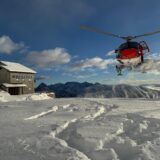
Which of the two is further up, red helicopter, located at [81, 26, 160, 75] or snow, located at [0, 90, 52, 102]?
red helicopter, located at [81, 26, 160, 75]

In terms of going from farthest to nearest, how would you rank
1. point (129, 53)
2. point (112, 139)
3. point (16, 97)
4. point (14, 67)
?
point (14, 67), point (16, 97), point (129, 53), point (112, 139)

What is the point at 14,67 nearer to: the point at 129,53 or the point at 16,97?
the point at 16,97

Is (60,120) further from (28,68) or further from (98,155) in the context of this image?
(28,68)

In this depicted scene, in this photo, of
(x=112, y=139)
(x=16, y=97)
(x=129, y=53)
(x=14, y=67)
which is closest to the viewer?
(x=112, y=139)

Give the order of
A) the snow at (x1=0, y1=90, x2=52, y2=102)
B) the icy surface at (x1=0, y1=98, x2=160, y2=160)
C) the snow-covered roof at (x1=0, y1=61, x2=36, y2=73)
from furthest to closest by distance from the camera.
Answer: the snow-covered roof at (x1=0, y1=61, x2=36, y2=73) → the snow at (x1=0, y1=90, x2=52, y2=102) → the icy surface at (x1=0, y1=98, x2=160, y2=160)

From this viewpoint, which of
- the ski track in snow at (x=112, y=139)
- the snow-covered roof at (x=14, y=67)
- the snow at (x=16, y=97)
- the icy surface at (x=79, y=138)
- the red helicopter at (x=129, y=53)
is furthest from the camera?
the snow-covered roof at (x=14, y=67)

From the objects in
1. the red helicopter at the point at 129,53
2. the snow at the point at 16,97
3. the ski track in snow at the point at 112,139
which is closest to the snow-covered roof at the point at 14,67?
the snow at the point at 16,97

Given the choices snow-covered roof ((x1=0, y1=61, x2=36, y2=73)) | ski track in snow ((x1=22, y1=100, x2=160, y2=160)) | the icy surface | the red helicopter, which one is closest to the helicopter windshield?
the red helicopter

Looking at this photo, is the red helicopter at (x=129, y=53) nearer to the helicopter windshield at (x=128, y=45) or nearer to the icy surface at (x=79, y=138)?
the helicopter windshield at (x=128, y=45)

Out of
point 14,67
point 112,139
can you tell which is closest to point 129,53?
point 112,139

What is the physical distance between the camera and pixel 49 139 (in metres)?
7.32

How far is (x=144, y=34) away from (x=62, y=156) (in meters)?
21.2

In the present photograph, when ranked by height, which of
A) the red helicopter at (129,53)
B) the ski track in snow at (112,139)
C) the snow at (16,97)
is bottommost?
the ski track in snow at (112,139)

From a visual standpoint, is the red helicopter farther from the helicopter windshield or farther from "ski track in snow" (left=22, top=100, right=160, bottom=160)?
"ski track in snow" (left=22, top=100, right=160, bottom=160)
